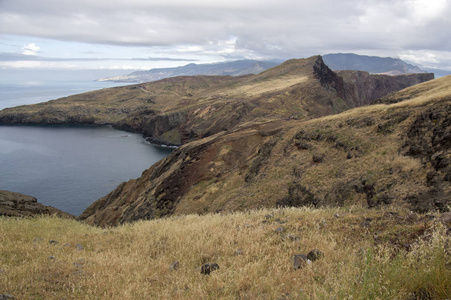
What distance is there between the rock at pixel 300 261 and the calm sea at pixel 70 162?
49.9 m

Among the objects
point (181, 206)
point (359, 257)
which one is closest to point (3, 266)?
point (359, 257)

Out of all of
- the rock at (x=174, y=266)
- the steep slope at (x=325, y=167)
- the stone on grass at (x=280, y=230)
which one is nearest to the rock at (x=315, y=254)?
the stone on grass at (x=280, y=230)

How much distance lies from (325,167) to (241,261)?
14.8 meters

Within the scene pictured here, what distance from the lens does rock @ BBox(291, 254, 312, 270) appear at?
565cm

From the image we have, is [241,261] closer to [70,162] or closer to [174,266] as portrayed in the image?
[174,266]

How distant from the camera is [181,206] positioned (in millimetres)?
24344

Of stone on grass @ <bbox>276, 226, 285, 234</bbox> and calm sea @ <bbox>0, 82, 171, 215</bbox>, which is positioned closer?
stone on grass @ <bbox>276, 226, 285, 234</bbox>

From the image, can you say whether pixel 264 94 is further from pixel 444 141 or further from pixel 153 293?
pixel 153 293

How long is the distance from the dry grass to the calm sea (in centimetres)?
4559

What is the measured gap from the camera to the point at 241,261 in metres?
6.19

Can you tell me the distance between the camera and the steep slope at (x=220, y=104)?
90.2 m

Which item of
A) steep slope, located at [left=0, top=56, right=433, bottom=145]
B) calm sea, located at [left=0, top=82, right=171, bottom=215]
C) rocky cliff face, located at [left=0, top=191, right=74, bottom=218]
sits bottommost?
calm sea, located at [left=0, top=82, right=171, bottom=215]

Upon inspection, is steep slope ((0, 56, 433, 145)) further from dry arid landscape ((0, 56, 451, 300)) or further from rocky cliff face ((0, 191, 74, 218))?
rocky cliff face ((0, 191, 74, 218))

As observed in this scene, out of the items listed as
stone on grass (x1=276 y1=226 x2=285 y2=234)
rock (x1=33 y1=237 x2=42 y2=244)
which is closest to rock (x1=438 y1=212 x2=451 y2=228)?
stone on grass (x1=276 y1=226 x2=285 y2=234)
